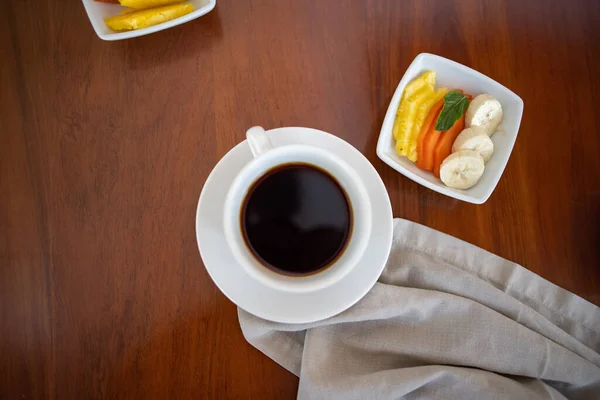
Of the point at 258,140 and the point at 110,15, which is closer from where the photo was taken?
the point at 258,140

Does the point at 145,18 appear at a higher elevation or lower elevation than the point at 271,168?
higher

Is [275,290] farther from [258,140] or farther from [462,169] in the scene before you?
[462,169]

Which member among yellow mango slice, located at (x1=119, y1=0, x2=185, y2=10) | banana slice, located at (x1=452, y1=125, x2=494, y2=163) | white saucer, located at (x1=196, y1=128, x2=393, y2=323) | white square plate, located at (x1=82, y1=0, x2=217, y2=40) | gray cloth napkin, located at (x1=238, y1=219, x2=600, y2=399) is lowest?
gray cloth napkin, located at (x1=238, y1=219, x2=600, y2=399)

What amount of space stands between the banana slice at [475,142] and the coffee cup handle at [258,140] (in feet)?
1.00

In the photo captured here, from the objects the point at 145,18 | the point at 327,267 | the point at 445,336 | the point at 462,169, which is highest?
the point at 145,18

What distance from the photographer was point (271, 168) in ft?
2.13

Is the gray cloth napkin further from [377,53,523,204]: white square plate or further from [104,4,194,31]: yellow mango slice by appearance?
[104,4,194,31]: yellow mango slice

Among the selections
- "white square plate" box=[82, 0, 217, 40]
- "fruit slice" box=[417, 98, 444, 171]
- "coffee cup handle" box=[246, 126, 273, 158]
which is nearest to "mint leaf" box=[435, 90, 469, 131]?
"fruit slice" box=[417, 98, 444, 171]

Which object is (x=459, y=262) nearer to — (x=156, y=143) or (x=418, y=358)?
(x=418, y=358)

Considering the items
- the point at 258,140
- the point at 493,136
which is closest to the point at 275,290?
the point at 258,140

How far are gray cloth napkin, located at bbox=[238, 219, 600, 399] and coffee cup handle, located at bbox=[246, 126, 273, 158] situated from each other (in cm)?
25

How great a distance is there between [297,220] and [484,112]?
1.11 ft

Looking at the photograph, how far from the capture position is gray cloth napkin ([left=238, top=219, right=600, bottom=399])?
0.65 m

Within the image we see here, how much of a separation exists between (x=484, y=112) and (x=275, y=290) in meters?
0.42
